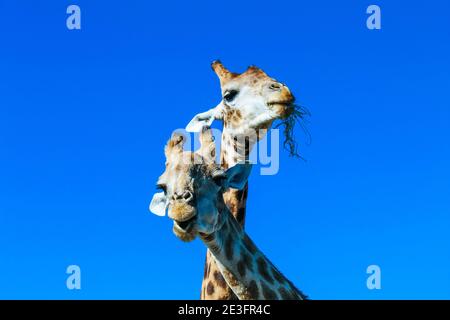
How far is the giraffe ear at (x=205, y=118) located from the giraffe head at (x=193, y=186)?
3.76 m

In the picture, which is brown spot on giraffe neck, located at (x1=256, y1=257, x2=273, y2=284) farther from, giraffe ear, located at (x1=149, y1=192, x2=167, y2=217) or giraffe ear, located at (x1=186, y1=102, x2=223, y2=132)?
giraffe ear, located at (x1=186, y1=102, x2=223, y2=132)

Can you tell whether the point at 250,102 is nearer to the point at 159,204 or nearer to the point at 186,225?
the point at 159,204

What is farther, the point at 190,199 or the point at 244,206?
the point at 244,206

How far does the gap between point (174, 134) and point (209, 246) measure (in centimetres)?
118

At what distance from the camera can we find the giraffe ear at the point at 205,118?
1277cm

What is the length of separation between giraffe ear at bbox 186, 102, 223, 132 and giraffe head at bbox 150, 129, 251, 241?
3762 mm

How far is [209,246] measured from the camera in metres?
8.62

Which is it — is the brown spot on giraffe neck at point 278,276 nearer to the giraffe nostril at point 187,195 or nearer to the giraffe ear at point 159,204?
the giraffe ear at point 159,204

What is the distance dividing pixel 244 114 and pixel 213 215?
4.24 meters
